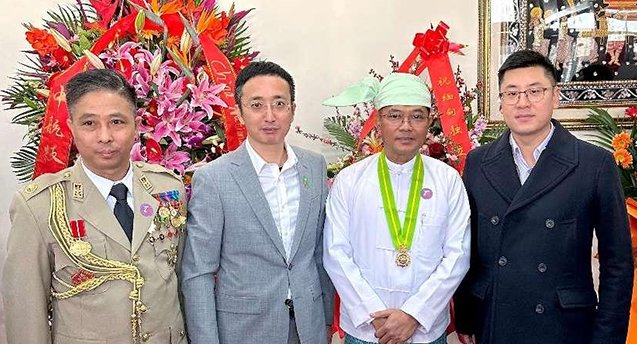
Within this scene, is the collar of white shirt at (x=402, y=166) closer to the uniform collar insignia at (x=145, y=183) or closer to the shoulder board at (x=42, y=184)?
the uniform collar insignia at (x=145, y=183)

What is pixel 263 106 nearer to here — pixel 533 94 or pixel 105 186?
pixel 105 186

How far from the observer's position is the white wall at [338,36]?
3107 millimetres

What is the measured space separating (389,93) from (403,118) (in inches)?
3.7

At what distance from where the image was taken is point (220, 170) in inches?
69.5

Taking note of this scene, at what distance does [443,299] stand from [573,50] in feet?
6.16

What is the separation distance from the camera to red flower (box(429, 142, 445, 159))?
2324 millimetres

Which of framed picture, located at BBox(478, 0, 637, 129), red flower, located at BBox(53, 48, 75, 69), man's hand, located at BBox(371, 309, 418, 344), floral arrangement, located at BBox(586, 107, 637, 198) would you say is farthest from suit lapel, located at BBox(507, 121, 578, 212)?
red flower, located at BBox(53, 48, 75, 69)

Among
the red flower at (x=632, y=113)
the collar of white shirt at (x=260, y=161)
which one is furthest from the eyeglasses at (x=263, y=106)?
the red flower at (x=632, y=113)

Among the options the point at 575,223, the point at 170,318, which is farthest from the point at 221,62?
the point at 575,223

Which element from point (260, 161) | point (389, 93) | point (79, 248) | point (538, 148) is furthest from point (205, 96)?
point (538, 148)

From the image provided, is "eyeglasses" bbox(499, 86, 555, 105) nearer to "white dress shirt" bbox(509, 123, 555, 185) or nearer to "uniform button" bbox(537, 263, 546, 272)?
"white dress shirt" bbox(509, 123, 555, 185)

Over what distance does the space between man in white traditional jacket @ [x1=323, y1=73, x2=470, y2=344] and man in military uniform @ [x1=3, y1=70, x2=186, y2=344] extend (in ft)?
1.82

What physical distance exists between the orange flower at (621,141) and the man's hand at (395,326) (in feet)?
5.01

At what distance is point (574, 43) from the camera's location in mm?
3070
